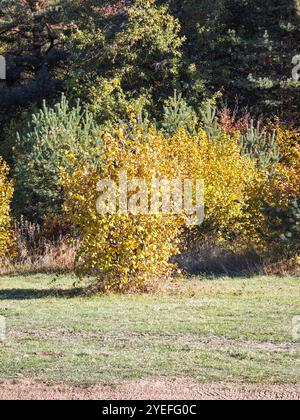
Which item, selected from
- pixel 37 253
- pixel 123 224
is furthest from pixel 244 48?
pixel 123 224

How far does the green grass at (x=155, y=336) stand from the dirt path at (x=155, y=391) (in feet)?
0.84

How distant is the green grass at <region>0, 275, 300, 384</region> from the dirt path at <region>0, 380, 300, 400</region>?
256mm

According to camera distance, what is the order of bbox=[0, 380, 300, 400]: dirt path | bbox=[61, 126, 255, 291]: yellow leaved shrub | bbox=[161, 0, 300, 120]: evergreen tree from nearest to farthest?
bbox=[0, 380, 300, 400]: dirt path → bbox=[61, 126, 255, 291]: yellow leaved shrub → bbox=[161, 0, 300, 120]: evergreen tree

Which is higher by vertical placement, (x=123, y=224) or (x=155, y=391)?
(x=123, y=224)

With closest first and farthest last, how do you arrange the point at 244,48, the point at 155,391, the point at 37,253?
1. the point at 155,391
2. the point at 37,253
3. the point at 244,48

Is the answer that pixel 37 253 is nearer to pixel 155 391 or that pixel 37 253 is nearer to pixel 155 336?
pixel 155 336

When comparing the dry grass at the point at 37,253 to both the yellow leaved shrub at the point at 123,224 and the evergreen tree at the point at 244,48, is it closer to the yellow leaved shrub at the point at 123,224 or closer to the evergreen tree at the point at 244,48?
the yellow leaved shrub at the point at 123,224

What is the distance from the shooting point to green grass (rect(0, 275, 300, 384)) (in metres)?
9.95

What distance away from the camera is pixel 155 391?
9.10m

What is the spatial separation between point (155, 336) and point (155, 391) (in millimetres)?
2887

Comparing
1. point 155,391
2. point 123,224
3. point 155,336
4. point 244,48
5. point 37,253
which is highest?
point 244,48

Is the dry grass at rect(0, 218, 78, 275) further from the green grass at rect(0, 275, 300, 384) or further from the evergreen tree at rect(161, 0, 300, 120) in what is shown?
the evergreen tree at rect(161, 0, 300, 120)

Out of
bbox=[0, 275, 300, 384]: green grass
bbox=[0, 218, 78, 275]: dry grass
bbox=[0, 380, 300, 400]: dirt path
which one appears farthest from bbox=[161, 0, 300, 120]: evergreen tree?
bbox=[0, 380, 300, 400]: dirt path

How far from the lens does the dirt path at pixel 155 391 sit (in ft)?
29.4
